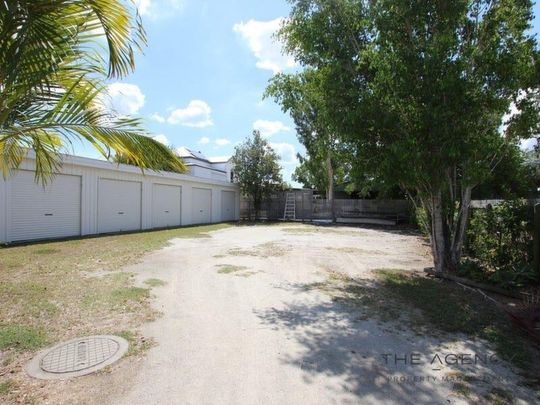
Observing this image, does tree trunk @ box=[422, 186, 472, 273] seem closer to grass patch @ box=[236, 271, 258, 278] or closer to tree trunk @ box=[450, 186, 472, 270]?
tree trunk @ box=[450, 186, 472, 270]

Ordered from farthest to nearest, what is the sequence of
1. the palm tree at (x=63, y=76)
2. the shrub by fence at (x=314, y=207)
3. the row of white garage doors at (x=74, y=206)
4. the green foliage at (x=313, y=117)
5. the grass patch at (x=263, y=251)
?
the shrub by fence at (x=314, y=207)
the row of white garage doors at (x=74, y=206)
the grass patch at (x=263, y=251)
the green foliage at (x=313, y=117)
the palm tree at (x=63, y=76)

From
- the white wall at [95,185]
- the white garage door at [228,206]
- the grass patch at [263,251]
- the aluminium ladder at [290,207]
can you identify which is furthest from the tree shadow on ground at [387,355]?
the aluminium ladder at [290,207]

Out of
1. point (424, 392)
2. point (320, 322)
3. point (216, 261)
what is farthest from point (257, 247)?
point (424, 392)

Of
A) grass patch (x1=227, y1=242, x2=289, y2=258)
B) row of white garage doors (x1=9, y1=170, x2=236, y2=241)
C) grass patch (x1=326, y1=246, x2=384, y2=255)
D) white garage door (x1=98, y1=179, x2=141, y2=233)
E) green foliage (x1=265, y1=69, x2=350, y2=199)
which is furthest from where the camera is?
white garage door (x1=98, y1=179, x2=141, y2=233)

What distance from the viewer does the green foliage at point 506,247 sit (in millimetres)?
5582

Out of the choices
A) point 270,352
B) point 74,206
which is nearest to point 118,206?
point 74,206

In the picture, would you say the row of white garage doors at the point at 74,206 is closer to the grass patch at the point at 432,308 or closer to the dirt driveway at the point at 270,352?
the dirt driveway at the point at 270,352

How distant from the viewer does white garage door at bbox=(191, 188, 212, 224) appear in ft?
65.7

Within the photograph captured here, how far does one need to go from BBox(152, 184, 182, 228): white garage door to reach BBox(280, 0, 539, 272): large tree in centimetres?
1211

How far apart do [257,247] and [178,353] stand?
7244mm

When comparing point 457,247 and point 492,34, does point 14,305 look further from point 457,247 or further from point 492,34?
point 492,34

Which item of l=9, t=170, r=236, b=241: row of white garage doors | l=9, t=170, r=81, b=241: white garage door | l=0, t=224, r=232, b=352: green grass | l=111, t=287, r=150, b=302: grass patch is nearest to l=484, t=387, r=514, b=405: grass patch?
l=0, t=224, r=232, b=352: green grass

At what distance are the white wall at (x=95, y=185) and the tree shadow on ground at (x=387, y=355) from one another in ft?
22.1

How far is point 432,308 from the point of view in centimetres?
477
